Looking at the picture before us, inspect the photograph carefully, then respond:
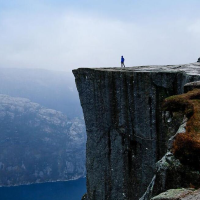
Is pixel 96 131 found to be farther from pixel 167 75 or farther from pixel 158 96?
pixel 167 75

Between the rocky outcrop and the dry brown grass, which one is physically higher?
the dry brown grass

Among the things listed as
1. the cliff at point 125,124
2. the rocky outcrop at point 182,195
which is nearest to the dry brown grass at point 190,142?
the rocky outcrop at point 182,195

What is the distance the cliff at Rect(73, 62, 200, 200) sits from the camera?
16031 mm

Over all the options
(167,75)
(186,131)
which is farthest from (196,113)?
(167,75)

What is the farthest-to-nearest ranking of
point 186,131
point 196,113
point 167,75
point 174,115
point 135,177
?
point 135,177 < point 167,75 < point 174,115 < point 196,113 < point 186,131

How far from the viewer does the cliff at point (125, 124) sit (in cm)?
1603

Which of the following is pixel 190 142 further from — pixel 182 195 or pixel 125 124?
pixel 125 124

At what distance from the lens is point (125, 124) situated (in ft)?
56.6

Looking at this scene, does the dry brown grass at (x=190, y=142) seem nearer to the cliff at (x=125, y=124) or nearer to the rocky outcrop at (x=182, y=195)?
the rocky outcrop at (x=182, y=195)

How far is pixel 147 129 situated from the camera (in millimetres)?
16453

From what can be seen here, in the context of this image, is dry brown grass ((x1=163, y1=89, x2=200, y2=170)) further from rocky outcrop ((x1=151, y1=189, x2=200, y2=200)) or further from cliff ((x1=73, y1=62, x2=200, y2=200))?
cliff ((x1=73, y1=62, x2=200, y2=200))

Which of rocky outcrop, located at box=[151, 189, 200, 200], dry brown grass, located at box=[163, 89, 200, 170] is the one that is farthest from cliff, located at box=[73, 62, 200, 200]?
rocky outcrop, located at box=[151, 189, 200, 200]

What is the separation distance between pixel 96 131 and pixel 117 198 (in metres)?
5.18

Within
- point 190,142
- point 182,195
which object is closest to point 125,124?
point 190,142
